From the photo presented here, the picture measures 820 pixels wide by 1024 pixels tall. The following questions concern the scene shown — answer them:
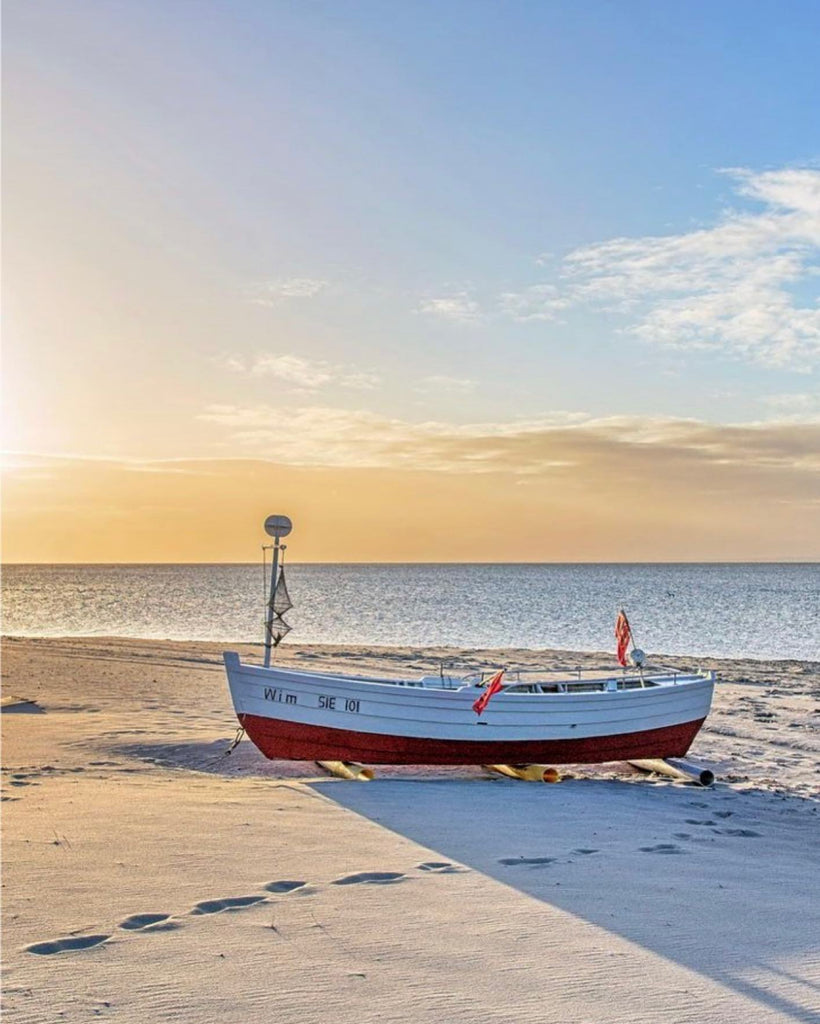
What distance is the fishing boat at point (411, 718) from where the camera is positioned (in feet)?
40.4

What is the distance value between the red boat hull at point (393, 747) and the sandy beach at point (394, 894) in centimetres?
24

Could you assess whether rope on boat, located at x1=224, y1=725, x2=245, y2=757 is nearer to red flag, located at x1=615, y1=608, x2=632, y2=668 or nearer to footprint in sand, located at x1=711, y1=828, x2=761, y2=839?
red flag, located at x1=615, y1=608, x2=632, y2=668

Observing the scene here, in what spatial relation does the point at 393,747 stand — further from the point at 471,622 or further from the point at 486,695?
the point at 471,622

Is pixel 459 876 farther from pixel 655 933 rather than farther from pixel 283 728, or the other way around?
pixel 283 728

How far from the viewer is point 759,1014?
4.62m

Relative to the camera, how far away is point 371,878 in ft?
21.9

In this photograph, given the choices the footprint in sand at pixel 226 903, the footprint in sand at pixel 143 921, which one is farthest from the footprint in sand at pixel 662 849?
the footprint in sand at pixel 143 921

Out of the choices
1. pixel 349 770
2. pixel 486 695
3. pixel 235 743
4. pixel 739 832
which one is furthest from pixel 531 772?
pixel 235 743

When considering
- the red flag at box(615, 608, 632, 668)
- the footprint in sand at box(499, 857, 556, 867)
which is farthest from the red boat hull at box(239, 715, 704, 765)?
the footprint in sand at box(499, 857, 556, 867)

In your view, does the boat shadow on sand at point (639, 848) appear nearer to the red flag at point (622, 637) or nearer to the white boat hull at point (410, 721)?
the white boat hull at point (410, 721)

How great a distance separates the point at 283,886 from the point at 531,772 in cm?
644

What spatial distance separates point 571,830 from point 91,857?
424 cm

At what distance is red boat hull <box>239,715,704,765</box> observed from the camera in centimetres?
1241

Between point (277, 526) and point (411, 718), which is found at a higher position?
point (277, 526)
